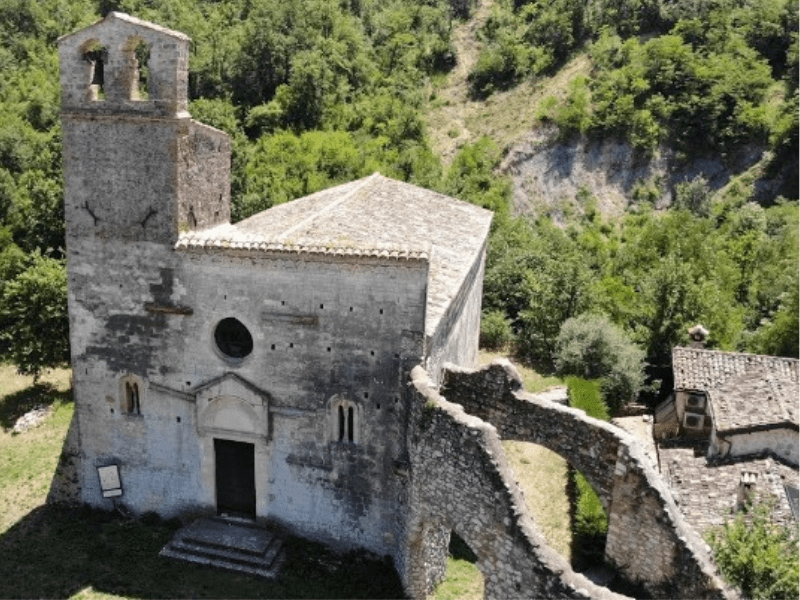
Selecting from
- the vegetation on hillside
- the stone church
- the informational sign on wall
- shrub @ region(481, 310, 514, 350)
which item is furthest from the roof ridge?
shrub @ region(481, 310, 514, 350)

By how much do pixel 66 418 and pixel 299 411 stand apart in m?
11.1

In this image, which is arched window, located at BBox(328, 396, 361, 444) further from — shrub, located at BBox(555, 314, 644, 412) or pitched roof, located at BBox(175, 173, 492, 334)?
shrub, located at BBox(555, 314, 644, 412)

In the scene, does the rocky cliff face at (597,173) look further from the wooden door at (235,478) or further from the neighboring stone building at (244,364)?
the wooden door at (235,478)

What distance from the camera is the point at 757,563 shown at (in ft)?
40.7

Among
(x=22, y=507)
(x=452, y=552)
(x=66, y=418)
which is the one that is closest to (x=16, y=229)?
(x=66, y=418)

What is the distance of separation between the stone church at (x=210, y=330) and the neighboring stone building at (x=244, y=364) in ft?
0.13

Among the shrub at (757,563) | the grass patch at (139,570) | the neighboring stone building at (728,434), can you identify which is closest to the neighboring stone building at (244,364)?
the grass patch at (139,570)

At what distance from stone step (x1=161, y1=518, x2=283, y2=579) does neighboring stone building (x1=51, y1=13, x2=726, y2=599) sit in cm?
9

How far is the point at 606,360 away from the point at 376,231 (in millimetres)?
11608

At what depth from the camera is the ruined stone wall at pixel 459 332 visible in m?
16.2

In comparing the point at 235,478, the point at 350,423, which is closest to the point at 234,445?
the point at 235,478

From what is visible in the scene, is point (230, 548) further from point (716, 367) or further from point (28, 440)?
point (716, 367)

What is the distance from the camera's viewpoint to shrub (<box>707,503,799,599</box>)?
12258mm

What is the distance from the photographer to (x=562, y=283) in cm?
2992
